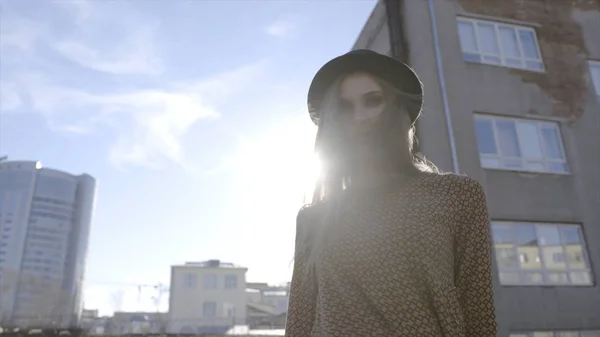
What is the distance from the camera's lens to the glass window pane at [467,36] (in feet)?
44.5

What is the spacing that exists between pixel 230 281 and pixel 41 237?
276 feet

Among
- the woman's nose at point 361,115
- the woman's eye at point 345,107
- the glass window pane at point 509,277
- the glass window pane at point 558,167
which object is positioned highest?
the glass window pane at point 558,167

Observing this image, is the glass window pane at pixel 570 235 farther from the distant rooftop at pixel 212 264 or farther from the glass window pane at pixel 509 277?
the distant rooftop at pixel 212 264

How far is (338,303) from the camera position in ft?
5.29

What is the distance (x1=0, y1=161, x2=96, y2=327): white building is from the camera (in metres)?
110

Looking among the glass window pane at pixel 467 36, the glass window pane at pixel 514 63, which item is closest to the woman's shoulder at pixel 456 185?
the glass window pane at pixel 467 36

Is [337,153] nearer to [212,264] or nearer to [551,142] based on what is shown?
[551,142]

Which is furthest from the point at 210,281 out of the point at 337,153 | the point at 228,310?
the point at 337,153

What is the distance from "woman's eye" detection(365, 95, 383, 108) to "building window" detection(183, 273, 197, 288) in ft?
184

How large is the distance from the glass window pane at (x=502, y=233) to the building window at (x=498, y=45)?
15.5ft

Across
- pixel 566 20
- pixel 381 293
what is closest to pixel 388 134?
pixel 381 293

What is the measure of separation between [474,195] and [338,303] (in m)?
0.64

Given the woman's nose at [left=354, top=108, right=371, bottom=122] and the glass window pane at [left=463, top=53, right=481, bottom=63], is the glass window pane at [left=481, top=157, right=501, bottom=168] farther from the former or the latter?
the woman's nose at [left=354, top=108, right=371, bottom=122]

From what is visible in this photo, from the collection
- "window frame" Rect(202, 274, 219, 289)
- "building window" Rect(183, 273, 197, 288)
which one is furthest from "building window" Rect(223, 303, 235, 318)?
"building window" Rect(183, 273, 197, 288)
